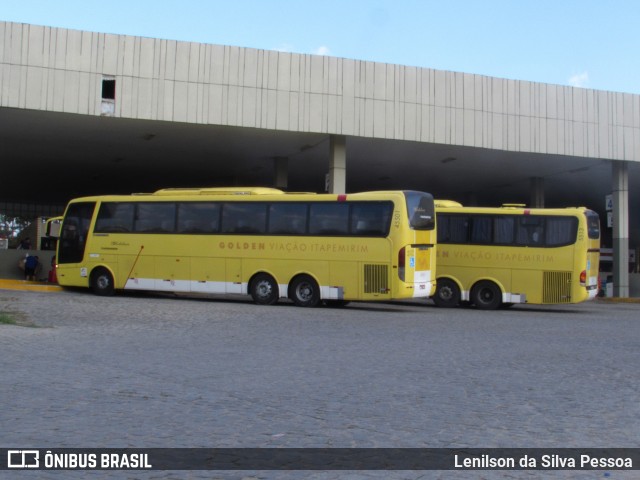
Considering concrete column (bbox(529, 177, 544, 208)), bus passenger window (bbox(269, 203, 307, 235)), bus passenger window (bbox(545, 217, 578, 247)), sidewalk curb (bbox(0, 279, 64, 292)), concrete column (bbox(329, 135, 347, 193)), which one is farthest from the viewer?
concrete column (bbox(529, 177, 544, 208))

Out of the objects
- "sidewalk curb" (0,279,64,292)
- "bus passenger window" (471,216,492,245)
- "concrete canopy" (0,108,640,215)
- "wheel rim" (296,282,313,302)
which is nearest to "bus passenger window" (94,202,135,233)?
"concrete canopy" (0,108,640,215)

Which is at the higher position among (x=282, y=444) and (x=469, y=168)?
(x=469, y=168)

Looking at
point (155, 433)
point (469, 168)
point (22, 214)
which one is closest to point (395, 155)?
point (469, 168)

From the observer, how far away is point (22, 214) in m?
67.9

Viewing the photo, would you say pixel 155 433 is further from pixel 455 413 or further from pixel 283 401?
pixel 455 413

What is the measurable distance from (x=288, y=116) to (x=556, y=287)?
10.3 meters

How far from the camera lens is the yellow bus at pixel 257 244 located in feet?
65.2

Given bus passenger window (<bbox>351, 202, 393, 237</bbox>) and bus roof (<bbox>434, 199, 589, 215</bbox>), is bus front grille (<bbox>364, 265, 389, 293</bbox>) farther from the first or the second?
bus roof (<bbox>434, 199, 589, 215</bbox>)

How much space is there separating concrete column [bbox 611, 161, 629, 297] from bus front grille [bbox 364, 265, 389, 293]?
52.0 feet

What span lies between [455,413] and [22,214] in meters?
67.1

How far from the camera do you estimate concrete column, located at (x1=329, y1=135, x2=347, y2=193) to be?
2709 cm

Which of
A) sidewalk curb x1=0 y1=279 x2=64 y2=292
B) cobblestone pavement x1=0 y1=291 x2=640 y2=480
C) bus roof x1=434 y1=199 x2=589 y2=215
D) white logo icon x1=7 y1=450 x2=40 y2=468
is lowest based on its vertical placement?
white logo icon x1=7 y1=450 x2=40 y2=468

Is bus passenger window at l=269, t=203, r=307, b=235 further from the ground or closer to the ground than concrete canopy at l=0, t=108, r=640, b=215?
closer to the ground

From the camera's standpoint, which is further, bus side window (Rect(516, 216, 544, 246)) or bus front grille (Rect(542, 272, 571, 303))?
bus side window (Rect(516, 216, 544, 246))
